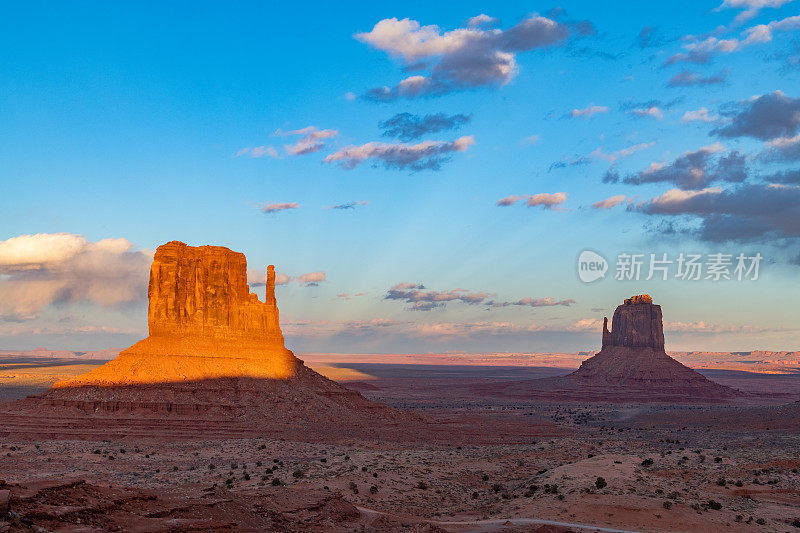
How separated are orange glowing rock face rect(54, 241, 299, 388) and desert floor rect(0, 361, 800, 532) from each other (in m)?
12.3

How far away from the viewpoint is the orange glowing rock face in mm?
68125

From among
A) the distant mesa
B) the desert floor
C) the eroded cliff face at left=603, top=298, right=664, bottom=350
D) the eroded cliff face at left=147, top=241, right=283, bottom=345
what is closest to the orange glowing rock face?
the eroded cliff face at left=147, top=241, right=283, bottom=345

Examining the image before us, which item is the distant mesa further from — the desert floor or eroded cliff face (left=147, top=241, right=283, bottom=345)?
eroded cliff face (left=147, top=241, right=283, bottom=345)

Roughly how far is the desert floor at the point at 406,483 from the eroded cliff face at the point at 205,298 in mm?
17088

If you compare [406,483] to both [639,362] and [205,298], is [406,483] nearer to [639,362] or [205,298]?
[205,298]

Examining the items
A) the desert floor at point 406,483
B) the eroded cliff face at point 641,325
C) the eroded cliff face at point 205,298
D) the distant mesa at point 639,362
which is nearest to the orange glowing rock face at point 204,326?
the eroded cliff face at point 205,298

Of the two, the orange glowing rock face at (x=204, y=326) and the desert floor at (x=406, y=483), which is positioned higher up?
the orange glowing rock face at (x=204, y=326)

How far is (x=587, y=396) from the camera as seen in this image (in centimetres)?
13200

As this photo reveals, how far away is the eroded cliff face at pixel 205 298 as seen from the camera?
233ft

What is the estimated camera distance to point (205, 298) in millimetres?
71938

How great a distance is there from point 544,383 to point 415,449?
11562 cm

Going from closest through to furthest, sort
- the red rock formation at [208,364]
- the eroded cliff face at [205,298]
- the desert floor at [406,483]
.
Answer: the desert floor at [406,483], the red rock formation at [208,364], the eroded cliff face at [205,298]

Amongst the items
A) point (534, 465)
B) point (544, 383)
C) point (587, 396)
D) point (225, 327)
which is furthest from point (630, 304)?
point (534, 465)

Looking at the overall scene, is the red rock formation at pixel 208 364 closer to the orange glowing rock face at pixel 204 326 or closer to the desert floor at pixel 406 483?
the orange glowing rock face at pixel 204 326
